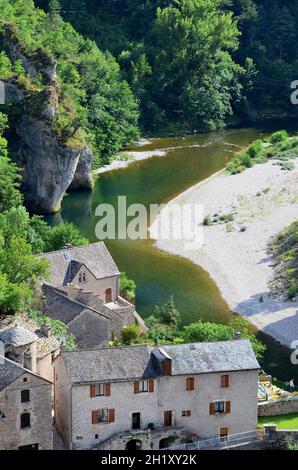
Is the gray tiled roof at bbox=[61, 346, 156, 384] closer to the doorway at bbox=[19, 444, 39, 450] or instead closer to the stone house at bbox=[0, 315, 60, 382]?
the stone house at bbox=[0, 315, 60, 382]

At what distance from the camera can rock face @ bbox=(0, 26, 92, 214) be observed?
129875mm

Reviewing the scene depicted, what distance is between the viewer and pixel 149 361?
70.8m

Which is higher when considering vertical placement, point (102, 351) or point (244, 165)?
point (244, 165)

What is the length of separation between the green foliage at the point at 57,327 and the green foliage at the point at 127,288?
15140mm

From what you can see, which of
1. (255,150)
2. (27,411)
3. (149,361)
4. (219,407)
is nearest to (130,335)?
(149,361)

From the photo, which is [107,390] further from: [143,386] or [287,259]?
[287,259]

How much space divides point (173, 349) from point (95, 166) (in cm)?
8014

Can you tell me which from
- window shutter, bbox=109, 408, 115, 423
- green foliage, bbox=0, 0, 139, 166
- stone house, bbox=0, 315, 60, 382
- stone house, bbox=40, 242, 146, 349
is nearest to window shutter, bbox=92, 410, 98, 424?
window shutter, bbox=109, 408, 115, 423

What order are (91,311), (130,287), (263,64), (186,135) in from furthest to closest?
1. (263,64)
2. (186,135)
3. (130,287)
4. (91,311)

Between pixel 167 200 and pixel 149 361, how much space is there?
A: 64.7 metres

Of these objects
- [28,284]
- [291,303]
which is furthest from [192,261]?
[28,284]

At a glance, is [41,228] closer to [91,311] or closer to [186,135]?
[91,311]

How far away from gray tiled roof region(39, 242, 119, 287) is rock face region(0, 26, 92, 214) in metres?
36.7

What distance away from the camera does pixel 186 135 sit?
174 meters
